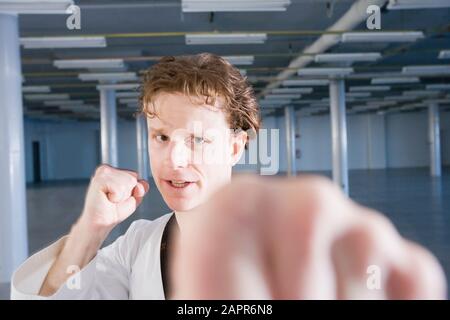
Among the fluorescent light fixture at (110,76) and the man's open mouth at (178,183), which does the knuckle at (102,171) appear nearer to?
the man's open mouth at (178,183)

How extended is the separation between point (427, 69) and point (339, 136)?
227cm

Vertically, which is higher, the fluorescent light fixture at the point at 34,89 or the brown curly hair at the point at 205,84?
the fluorescent light fixture at the point at 34,89

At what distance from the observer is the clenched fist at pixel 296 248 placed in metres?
1.62

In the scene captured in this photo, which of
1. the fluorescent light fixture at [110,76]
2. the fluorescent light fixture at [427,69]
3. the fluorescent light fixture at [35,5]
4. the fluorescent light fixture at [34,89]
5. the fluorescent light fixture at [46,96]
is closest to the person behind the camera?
the fluorescent light fixture at [35,5]

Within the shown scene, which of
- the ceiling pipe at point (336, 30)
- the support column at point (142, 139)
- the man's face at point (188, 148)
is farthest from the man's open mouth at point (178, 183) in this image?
the ceiling pipe at point (336, 30)

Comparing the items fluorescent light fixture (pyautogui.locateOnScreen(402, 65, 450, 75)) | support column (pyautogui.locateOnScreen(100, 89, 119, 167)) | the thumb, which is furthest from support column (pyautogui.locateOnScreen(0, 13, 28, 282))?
fluorescent light fixture (pyautogui.locateOnScreen(402, 65, 450, 75))

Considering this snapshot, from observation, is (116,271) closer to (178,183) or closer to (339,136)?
(178,183)

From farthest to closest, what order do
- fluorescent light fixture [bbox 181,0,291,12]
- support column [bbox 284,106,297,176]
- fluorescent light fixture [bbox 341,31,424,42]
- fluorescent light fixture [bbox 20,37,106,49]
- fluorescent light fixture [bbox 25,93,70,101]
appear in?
support column [bbox 284,106,297,176] < fluorescent light fixture [bbox 25,93,70,101] < fluorescent light fixture [bbox 341,31,424,42] < fluorescent light fixture [bbox 20,37,106,49] < fluorescent light fixture [bbox 181,0,291,12]

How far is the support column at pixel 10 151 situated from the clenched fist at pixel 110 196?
3.88 meters

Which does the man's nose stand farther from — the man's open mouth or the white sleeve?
the white sleeve

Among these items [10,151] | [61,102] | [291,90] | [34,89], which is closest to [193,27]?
[10,151]

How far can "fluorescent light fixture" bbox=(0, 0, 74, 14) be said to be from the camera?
4.45m

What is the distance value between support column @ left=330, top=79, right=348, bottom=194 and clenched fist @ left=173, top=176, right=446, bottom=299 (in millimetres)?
9055
